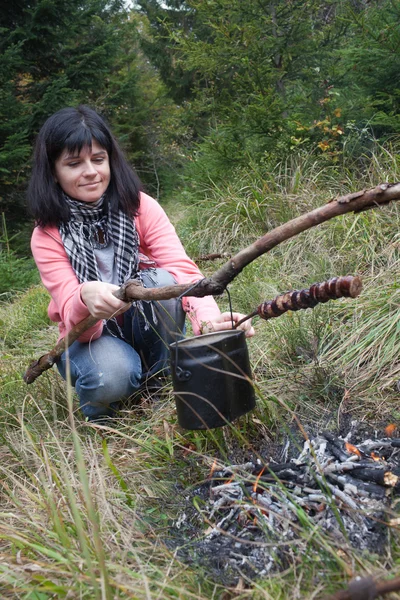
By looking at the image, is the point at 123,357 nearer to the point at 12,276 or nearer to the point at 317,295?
the point at 317,295

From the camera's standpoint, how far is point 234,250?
4625 mm

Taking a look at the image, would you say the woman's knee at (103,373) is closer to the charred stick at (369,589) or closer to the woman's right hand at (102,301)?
the woman's right hand at (102,301)

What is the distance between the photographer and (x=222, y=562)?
1367 millimetres

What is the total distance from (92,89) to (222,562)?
941 centimetres

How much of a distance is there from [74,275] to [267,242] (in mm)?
1178

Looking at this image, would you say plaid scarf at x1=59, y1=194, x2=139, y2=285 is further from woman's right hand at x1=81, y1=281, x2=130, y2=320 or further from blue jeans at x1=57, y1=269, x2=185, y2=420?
woman's right hand at x1=81, y1=281, x2=130, y2=320

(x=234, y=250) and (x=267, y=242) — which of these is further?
(x=234, y=250)

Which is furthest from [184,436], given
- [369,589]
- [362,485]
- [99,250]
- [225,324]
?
[369,589]

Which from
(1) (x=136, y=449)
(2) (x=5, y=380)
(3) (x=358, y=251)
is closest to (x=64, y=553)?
(1) (x=136, y=449)

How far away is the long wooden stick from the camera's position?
53.1 inches

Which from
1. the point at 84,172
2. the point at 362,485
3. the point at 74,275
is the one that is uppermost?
the point at 84,172

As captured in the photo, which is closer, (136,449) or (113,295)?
(113,295)

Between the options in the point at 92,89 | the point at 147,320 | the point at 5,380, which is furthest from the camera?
the point at 92,89

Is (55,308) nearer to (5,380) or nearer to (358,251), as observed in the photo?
(5,380)
